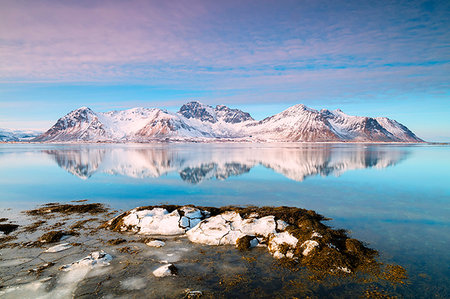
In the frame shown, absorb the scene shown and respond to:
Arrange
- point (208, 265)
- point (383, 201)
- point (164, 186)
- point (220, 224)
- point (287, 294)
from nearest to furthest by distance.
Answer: point (287, 294), point (208, 265), point (220, 224), point (383, 201), point (164, 186)

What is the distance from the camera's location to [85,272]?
29.8ft

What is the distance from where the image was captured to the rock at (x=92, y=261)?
9.36 m

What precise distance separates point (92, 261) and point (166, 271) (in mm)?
3011

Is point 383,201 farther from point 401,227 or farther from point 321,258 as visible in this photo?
point 321,258

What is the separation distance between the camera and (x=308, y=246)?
10492 millimetres

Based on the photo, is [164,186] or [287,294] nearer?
[287,294]

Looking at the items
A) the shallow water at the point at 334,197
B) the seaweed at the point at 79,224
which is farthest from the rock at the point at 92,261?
the seaweed at the point at 79,224

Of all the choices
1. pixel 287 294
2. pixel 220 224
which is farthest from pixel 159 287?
pixel 220 224

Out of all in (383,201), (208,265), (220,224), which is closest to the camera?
(208,265)

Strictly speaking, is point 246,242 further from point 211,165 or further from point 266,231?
point 211,165


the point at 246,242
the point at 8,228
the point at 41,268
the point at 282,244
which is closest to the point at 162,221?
the point at 246,242

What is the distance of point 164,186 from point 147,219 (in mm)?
11726

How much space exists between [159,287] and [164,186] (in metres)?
17.4

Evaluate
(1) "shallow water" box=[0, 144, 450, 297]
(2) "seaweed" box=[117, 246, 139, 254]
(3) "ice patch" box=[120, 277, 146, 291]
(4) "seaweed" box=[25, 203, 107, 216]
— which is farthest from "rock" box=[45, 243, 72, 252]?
(4) "seaweed" box=[25, 203, 107, 216]
